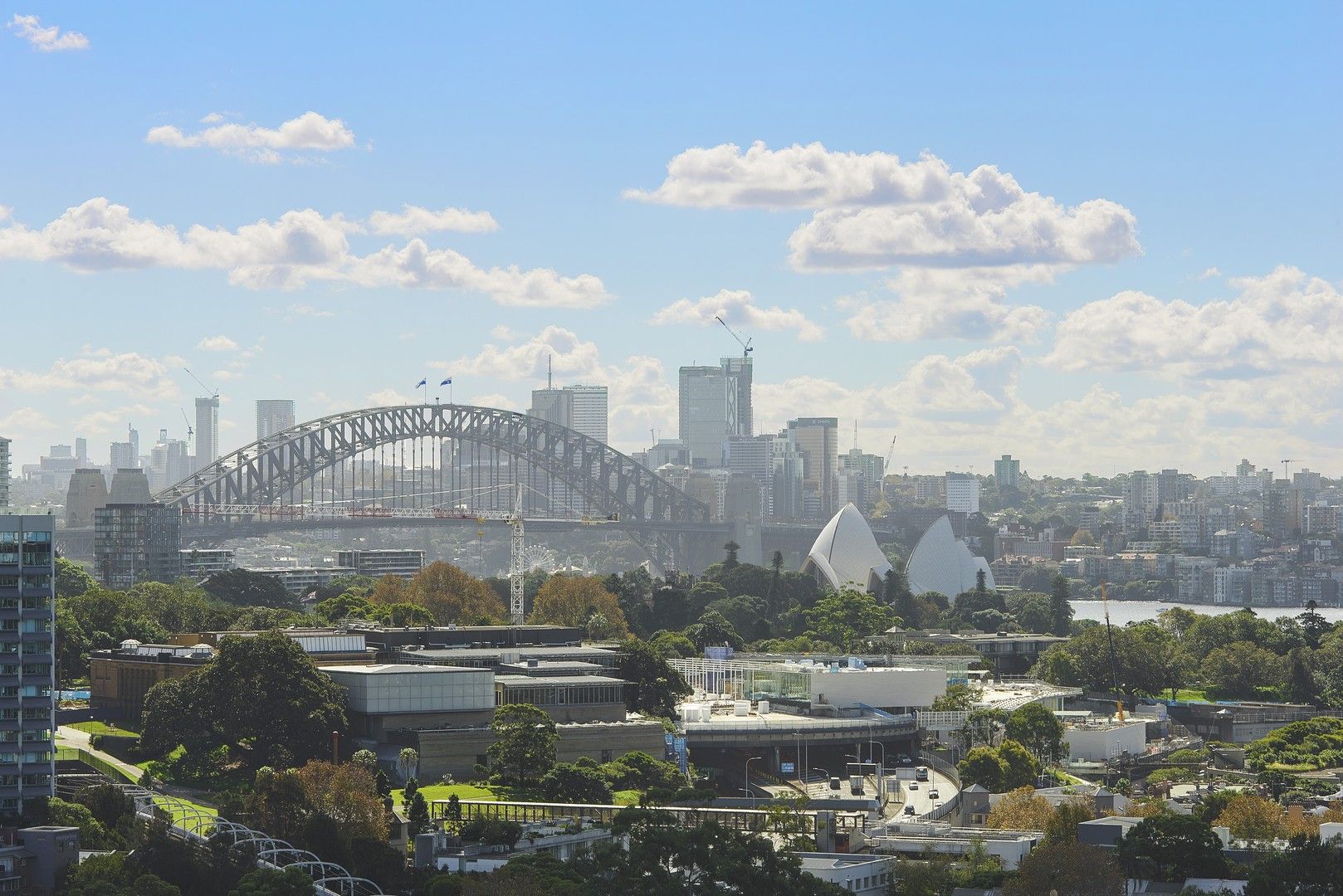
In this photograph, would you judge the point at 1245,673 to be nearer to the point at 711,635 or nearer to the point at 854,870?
the point at 711,635

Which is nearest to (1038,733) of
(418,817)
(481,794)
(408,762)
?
(408,762)

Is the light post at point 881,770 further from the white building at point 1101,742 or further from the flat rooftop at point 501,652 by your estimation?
the flat rooftop at point 501,652

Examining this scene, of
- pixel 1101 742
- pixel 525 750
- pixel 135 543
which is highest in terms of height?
pixel 135 543

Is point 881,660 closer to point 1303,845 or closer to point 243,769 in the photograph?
point 243,769

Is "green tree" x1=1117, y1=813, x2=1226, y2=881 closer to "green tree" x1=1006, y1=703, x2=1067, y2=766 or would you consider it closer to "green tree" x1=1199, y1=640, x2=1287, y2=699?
"green tree" x1=1006, y1=703, x2=1067, y2=766

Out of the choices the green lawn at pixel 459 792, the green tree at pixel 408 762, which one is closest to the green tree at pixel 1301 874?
the green lawn at pixel 459 792

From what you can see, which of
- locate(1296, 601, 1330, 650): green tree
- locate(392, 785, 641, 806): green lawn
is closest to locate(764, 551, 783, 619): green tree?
locate(1296, 601, 1330, 650): green tree
